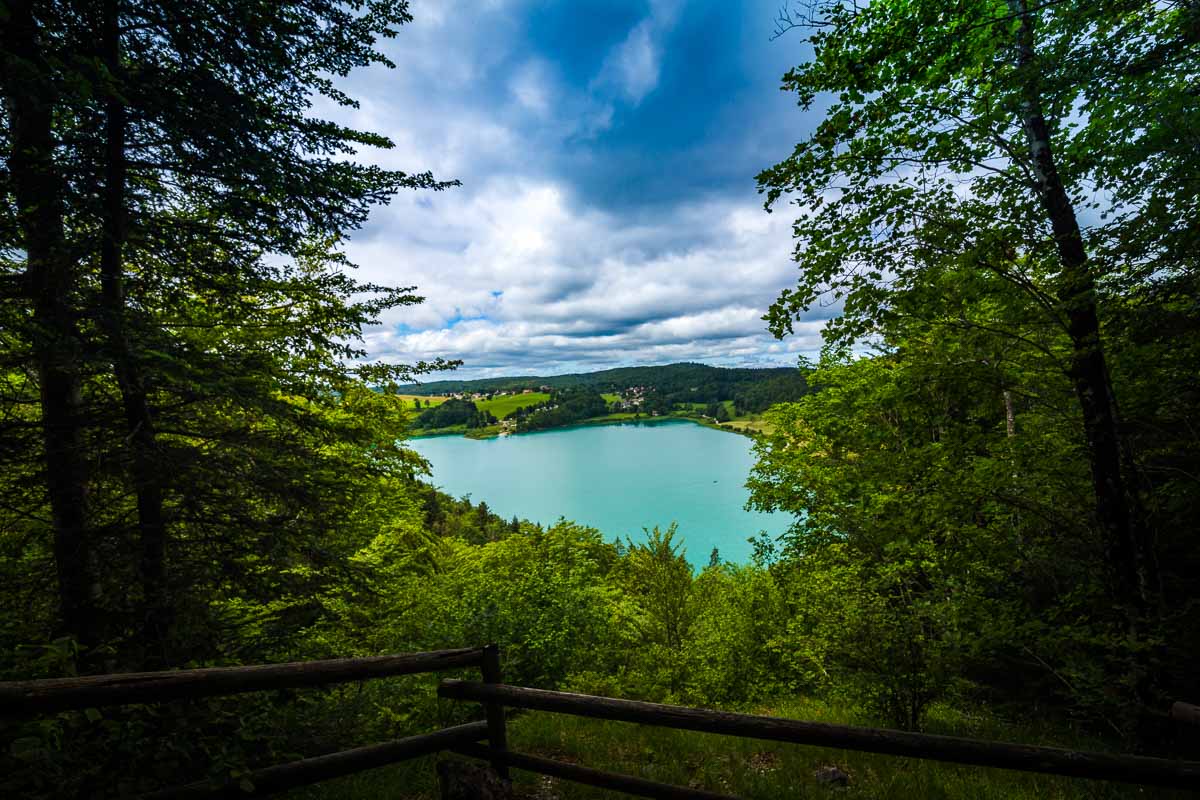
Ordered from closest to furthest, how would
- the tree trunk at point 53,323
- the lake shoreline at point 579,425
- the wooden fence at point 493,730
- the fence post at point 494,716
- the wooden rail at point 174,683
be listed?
the wooden rail at point 174,683, the wooden fence at point 493,730, the fence post at point 494,716, the tree trunk at point 53,323, the lake shoreline at point 579,425

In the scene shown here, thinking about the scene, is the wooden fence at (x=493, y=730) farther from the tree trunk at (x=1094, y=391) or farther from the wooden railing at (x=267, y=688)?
the tree trunk at (x=1094, y=391)

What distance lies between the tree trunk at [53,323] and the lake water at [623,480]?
29.4 m

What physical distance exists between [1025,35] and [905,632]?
6.43 metres

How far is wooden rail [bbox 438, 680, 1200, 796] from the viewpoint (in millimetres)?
1934

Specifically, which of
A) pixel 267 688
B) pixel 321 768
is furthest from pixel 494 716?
pixel 267 688

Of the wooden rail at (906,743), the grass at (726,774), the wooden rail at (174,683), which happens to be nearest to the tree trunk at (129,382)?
the grass at (726,774)

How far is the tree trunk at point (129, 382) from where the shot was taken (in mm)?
3877

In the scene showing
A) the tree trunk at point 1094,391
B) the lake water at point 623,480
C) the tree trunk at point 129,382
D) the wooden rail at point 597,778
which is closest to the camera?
the wooden rail at point 597,778

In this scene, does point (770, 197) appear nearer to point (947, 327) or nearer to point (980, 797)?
point (947, 327)

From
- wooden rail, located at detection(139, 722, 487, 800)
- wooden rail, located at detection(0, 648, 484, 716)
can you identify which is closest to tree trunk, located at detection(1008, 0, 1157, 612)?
wooden rail, located at detection(139, 722, 487, 800)

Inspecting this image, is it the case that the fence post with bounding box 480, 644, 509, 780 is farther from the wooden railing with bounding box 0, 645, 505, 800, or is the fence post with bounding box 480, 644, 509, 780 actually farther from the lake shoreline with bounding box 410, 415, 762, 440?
the lake shoreline with bounding box 410, 415, 762, 440

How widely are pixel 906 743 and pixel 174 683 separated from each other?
11.3 feet

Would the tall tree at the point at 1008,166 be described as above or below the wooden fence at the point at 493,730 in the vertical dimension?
above

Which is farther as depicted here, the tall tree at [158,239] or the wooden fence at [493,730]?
the tall tree at [158,239]
